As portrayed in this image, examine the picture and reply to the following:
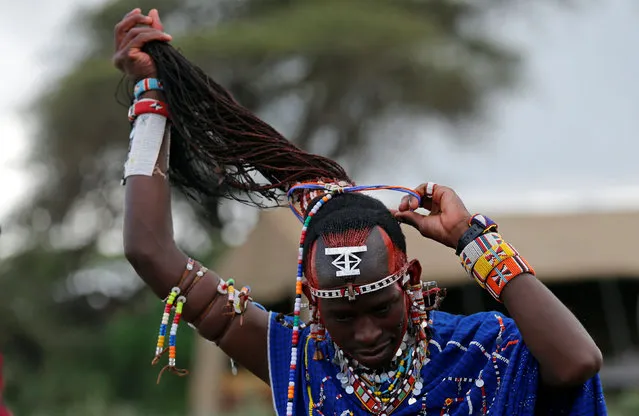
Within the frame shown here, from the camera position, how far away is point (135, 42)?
3246 mm

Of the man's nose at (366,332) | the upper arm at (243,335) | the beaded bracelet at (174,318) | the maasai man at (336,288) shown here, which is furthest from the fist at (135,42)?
the man's nose at (366,332)

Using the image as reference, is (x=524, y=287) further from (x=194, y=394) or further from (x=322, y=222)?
(x=194, y=394)

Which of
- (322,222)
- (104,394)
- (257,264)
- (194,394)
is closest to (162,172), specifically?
(322,222)

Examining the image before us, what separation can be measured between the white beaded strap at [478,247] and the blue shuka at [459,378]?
27 cm

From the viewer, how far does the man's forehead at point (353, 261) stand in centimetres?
272

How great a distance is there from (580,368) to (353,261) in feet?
2.16

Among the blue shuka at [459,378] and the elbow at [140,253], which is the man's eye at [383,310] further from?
the elbow at [140,253]

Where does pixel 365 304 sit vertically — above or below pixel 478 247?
below

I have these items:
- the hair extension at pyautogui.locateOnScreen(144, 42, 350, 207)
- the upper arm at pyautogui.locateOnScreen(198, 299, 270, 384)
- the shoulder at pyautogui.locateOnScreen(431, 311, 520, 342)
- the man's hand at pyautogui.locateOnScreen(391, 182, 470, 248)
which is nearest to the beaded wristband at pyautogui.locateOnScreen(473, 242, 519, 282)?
the man's hand at pyautogui.locateOnScreen(391, 182, 470, 248)

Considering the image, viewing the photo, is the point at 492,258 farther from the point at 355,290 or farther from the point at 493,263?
the point at 355,290

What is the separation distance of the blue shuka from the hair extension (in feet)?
Answer: 1.62

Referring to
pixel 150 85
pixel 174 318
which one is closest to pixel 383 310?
pixel 174 318

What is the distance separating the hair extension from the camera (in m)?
3.18

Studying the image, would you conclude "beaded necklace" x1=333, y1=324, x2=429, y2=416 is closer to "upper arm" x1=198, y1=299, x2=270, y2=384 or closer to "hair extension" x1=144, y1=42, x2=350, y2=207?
"upper arm" x1=198, y1=299, x2=270, y2=384
